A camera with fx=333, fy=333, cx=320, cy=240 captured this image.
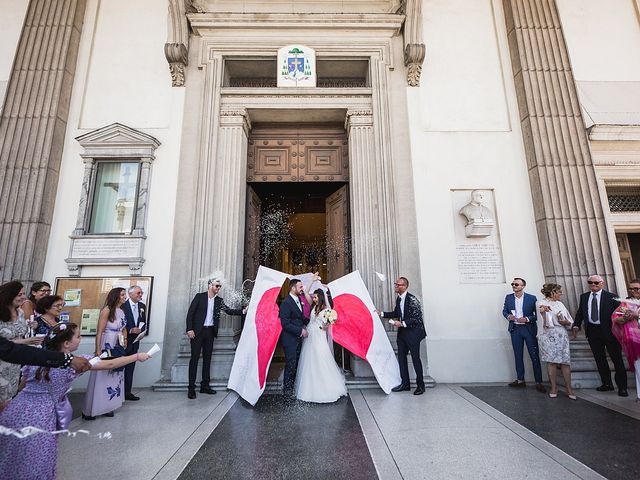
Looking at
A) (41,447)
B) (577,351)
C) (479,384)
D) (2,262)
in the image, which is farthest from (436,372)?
(2,262)

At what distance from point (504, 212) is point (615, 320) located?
8.38 feet

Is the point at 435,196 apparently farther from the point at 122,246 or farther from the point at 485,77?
the point at 122,246

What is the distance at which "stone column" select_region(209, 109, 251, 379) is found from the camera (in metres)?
5.95

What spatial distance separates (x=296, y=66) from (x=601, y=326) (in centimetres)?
750

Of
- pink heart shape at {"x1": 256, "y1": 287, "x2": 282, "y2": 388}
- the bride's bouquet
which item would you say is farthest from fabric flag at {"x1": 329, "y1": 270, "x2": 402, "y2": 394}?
pink heart shape at {"x1": 256, "y1": 287, "x2": 282, "y2": 388}

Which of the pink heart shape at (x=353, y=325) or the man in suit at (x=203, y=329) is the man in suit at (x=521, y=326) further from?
the man in suit at (x=203, y=329)

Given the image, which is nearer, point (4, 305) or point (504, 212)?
point (4, 305)

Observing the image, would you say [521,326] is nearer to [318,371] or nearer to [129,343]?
[318,371]

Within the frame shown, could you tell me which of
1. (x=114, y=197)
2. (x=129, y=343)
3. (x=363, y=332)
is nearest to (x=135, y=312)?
(x=129, y=343)

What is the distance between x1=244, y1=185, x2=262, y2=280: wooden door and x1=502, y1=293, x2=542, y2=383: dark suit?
4.96m

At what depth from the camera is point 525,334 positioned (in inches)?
222

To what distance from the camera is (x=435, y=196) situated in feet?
22.0

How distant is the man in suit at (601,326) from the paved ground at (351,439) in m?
0.50

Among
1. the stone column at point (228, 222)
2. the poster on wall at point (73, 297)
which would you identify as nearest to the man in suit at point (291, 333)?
the stone column at point (228, 222)
